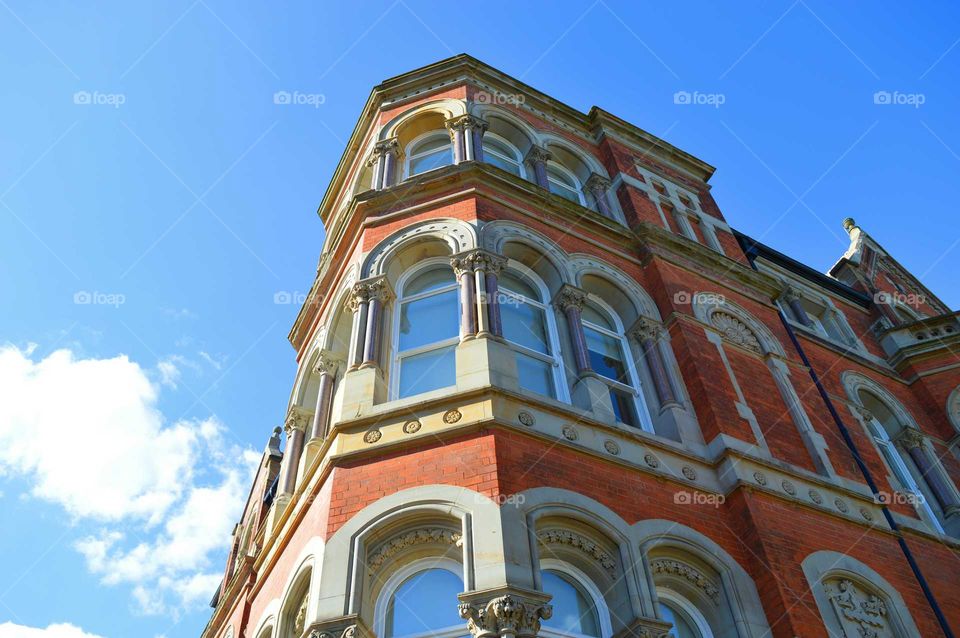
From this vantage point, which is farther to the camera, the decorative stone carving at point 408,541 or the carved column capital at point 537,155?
the carved column capital at point 537,155

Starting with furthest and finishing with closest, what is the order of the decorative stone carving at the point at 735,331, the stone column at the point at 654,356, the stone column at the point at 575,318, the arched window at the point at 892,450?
the arched window at the point at 892,450 → the decorative stone carving at the point at 735,331 → the stone column at the point at 654,356 → the stone column at the point at 575,318

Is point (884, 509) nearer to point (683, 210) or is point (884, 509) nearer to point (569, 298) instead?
point (569, 298)

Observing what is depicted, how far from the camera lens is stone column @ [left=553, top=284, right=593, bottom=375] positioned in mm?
10742

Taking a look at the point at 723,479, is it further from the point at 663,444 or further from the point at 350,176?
the point at 350,176

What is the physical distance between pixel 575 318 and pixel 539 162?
4640 millimetres

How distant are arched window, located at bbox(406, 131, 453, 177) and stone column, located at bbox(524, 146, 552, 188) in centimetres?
146

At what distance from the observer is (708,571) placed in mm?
8961

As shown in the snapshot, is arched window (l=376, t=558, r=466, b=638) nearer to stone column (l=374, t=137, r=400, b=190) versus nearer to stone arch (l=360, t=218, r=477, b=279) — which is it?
stone arch (l=360, t=218, r=477, b=279)

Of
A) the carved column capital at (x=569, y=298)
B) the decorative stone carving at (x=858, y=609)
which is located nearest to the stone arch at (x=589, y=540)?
the decorative stone carving at (x=858, y=609)

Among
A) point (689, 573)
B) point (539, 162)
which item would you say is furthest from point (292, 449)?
point (539, 162)

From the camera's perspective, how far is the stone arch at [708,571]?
28.0ft

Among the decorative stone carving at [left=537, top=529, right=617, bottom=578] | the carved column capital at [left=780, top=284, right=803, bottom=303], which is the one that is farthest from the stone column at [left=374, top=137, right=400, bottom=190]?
the carved column capital at [left=780, top=284, right=803, bottom=303]

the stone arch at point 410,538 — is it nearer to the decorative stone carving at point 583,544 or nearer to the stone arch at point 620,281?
the decorative stone carving at point 583,544

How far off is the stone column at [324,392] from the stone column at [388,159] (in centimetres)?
334
